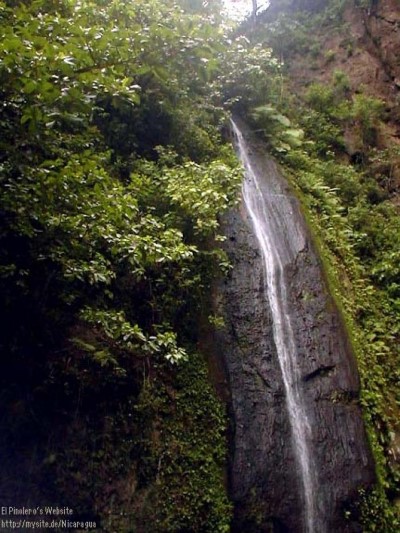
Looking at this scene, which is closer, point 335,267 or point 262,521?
point 262,521

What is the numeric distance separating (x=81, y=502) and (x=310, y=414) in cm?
326

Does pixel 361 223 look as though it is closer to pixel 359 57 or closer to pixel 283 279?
pixel 283 279

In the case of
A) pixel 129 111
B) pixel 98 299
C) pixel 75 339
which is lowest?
pixel 75 339

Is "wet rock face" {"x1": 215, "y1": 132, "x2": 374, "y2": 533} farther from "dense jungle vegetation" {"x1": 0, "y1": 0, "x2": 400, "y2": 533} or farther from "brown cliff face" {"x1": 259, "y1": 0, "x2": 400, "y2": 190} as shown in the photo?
"brown cliff face" {"x1": 259, "y1": 0, "x2": 400, "y2": 190}

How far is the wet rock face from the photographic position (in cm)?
602

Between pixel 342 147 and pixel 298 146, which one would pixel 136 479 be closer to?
pixel 298 146

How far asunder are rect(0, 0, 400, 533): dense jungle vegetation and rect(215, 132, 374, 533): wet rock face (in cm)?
30

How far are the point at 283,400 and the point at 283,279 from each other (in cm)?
227

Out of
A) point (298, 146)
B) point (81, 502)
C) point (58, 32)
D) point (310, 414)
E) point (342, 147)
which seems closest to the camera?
point (58, 32)

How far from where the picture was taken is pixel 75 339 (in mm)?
5781

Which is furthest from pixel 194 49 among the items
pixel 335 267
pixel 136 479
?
pixel 335 267

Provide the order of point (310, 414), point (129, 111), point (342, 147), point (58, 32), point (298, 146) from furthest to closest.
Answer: point (342, 147) → point (298, 146) → point (129, 111) → point (310, 414) → point (58, 32)

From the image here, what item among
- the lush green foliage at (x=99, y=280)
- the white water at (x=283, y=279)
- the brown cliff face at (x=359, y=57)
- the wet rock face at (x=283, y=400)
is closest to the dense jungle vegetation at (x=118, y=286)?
the lush green foliage at (x=99, y=280)

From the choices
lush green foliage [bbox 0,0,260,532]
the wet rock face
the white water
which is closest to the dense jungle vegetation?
lush green foliage [bbox 0,0,260,532]
